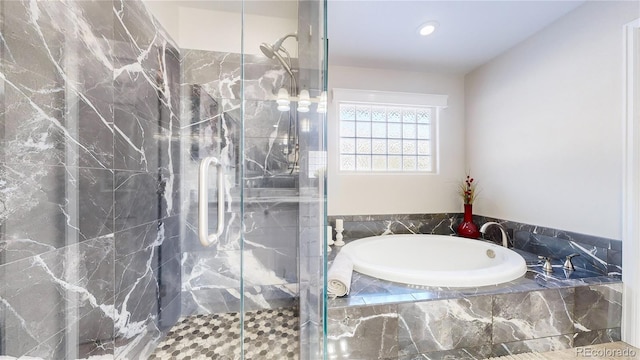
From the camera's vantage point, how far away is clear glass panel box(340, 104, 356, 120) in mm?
2760

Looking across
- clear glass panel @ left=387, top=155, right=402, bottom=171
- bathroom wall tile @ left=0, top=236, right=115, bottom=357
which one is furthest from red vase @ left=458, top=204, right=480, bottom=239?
bathroom wall tile @ left=0, top=236, right=115, bottom=357

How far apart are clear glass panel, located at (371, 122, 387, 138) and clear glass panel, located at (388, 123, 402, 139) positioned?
0.20 ft

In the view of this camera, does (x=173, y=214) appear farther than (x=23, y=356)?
Yes

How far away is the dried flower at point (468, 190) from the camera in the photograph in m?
2.69

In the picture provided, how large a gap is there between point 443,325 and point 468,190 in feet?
6.03

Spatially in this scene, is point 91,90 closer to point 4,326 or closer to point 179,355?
point 4,326

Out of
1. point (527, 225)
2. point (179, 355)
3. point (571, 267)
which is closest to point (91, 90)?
point (179, 355)

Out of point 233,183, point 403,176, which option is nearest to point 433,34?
point 403,176

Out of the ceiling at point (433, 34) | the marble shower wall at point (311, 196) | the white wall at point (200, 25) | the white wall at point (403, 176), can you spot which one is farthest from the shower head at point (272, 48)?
the white wall at point (403, 176)

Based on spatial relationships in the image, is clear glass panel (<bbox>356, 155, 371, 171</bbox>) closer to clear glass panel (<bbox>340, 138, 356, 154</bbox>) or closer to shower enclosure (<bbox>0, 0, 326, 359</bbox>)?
clear glass panel (<bbox>340, 138, 356, 154</bbox>)

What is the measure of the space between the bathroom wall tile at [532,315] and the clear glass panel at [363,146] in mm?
1804

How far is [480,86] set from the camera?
2.70m

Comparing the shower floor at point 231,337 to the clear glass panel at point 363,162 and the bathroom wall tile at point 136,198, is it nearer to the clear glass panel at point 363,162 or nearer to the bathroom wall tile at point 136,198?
the bathroom wall tile at point 136,198

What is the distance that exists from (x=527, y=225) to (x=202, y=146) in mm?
2819
